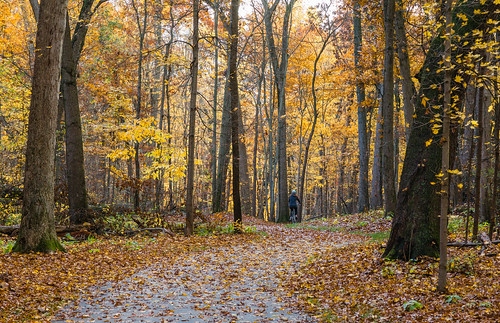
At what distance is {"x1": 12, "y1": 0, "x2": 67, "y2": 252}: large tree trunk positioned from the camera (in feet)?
26.9

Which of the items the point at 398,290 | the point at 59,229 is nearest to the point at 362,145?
the point at 59,229

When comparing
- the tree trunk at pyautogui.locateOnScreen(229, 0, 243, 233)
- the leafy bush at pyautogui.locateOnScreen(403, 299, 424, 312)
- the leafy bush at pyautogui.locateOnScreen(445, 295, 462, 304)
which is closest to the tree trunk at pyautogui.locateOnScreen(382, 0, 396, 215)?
the tree trunk at pyautogui.locateOnScreen(229, 0, 243, 233)

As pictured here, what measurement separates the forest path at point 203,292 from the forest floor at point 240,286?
0.02 metres

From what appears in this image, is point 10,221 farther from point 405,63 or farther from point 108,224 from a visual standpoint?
point 405,63

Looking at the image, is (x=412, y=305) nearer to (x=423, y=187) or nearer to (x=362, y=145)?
(x=423, y=187)

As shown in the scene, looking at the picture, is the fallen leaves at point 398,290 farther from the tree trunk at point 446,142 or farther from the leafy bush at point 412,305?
the tree trunk at point 446,142

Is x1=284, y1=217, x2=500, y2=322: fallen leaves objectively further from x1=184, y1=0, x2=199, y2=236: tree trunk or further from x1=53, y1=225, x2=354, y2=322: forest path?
x1=184, y1=0, x2=199, y2=236: tree trunk

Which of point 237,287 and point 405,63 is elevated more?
point 405,63

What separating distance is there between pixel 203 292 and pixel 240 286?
0.79 m

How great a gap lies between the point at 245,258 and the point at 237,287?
258 centimetres

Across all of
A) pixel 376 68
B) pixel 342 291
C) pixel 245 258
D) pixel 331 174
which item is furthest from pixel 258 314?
pixel 331 174

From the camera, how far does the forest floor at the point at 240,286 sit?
4988 millimetres

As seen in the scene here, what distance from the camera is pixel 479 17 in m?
6.39

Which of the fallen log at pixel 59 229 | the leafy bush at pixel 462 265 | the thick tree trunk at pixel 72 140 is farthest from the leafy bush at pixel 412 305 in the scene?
the thick tree trunk at pixel 72 140
